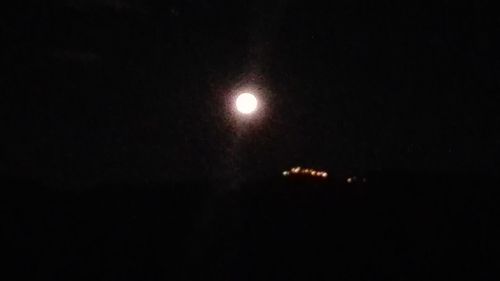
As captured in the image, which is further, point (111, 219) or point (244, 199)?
point (111, 219)

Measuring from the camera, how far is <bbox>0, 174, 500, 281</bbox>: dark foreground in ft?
59.0

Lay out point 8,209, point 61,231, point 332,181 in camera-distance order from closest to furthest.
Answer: point 332,181, point 61,231, point 8,209

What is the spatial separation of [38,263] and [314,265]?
32.3ft

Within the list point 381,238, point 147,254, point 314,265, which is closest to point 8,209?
point 147,254

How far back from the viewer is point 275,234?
65.1 ft

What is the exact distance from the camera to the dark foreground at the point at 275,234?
1798 cm

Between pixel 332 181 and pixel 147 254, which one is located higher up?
pixel 332 181

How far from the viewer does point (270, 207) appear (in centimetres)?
2052

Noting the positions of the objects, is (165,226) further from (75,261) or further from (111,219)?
(75,261)

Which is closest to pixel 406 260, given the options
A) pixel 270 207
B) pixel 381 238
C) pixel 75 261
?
pixel 381 238

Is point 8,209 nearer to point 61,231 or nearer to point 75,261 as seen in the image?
point 61,231

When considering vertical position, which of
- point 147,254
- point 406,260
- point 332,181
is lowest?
point 406,260

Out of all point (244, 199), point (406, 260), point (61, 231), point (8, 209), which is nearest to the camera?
point (406, 260)

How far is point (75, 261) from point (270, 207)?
7.12 metres
